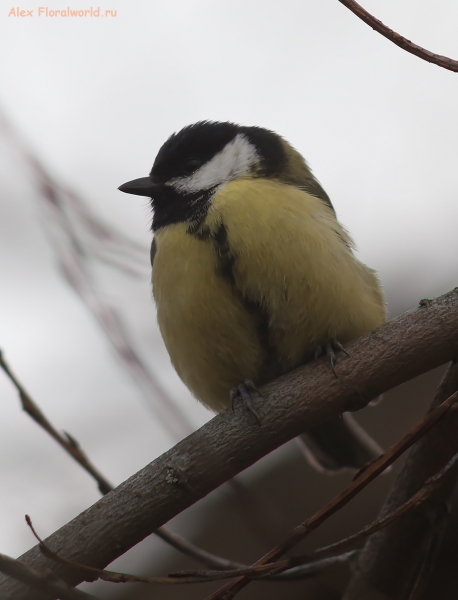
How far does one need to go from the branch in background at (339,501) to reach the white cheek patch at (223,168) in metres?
1.39

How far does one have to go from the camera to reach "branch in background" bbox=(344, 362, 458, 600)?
1.84 metres

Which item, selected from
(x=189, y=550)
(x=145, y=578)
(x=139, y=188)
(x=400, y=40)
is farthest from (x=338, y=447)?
(x=400, y=40)

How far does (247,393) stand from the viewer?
203 cm

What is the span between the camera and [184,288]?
2.20m

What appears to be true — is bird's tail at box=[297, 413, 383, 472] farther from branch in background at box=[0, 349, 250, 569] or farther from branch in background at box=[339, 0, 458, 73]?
branch in background at box=[339, 0, 458, 73]

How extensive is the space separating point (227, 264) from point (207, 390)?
1.65 ft

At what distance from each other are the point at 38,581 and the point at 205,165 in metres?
1.93

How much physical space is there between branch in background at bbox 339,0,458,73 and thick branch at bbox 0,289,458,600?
66cm

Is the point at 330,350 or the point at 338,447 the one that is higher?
the point at 330,350

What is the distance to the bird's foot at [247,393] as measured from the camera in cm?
181

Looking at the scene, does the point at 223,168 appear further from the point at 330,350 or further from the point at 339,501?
the point at 339,501

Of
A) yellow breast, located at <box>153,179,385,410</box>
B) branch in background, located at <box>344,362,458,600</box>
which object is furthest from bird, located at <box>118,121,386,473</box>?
branch in background, located at <box>344,362,458,600</box>

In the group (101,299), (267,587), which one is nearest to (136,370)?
(101,299)

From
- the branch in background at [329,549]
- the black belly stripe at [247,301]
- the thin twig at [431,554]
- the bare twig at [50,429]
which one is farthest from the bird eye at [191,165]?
the branch in background at [329,549]
